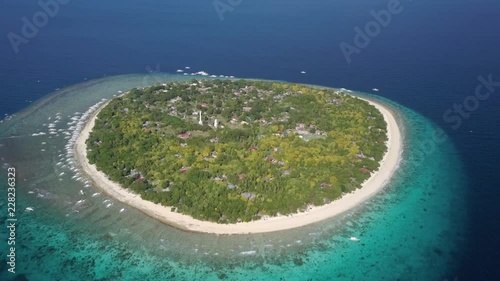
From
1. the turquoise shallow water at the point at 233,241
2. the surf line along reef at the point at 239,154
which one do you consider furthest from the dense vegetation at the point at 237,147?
the turquoise shallow water at the point at 233,241

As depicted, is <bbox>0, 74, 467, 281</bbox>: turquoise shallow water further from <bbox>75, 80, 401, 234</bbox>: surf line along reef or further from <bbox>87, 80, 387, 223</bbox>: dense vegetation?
<bbox>87, 80, 387, 223</bbox>: dense vegetation

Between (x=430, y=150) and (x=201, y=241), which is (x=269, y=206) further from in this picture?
(x=430, y=150)

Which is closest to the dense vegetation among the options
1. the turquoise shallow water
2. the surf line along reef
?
the surf line along reef

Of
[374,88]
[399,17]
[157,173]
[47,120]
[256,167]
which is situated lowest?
[47,120]

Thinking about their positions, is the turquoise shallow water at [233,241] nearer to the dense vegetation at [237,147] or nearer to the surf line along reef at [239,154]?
the surf line along reef at [239,154]

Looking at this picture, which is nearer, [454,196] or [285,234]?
[285,234]

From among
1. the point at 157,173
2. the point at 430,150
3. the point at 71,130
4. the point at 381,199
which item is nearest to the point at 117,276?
the point at 157,173
